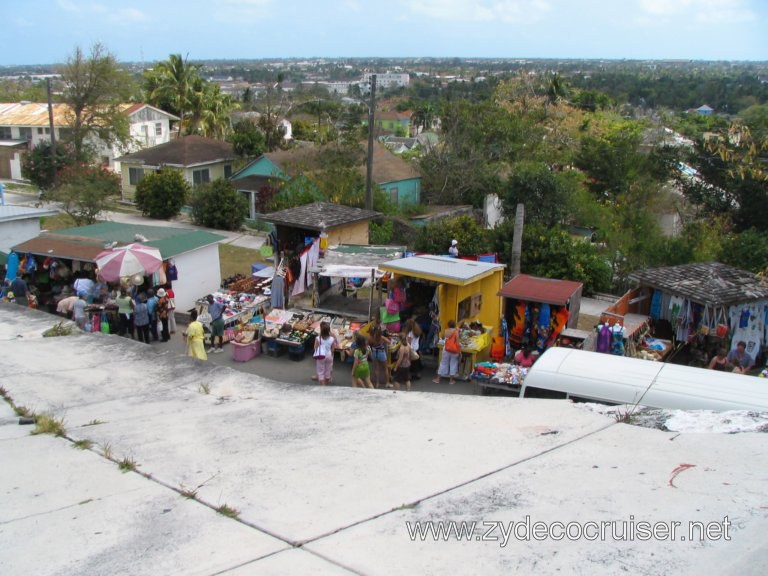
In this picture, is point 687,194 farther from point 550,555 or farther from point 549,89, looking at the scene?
point 550,555

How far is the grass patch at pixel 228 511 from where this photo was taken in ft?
13.1

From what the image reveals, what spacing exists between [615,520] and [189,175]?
36.0 metres

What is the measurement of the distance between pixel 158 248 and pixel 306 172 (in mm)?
15889

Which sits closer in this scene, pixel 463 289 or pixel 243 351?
pixel 463 289

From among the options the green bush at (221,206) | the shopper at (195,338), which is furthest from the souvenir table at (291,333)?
the green bush at (221,206)

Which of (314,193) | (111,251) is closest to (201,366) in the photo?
(111,251)

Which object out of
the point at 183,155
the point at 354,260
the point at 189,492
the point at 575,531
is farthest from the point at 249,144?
the point at 575,531

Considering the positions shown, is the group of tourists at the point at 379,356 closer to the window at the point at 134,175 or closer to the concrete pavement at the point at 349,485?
the concrete pavement at the point at 349,485

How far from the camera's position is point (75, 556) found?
358cm

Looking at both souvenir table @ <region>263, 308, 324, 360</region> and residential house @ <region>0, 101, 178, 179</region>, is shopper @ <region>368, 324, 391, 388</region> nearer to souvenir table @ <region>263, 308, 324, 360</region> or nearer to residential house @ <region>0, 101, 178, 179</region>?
souvenir table @ <region>263, 308, 324, 360</region>

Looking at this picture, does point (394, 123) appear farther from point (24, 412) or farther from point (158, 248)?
point (24, 412)

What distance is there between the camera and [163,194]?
31.7 metres

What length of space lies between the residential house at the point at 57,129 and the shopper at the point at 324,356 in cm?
3549

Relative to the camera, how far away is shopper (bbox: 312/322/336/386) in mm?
12688
